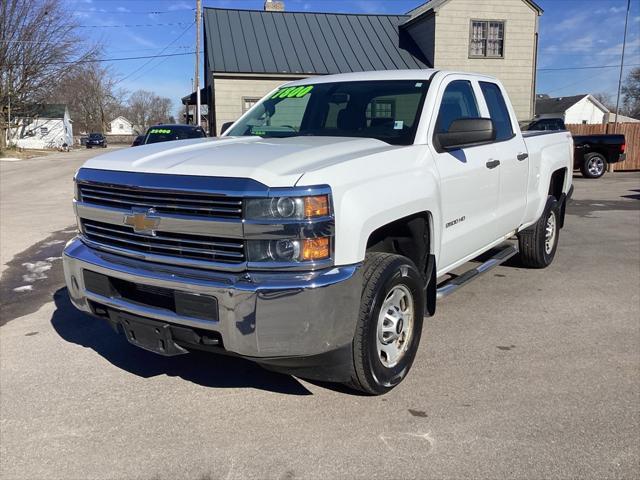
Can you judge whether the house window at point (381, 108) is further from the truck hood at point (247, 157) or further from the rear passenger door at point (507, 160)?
the rear passenger door at point (507, 160)

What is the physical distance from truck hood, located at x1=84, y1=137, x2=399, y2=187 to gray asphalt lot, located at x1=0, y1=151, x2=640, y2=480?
143 cm

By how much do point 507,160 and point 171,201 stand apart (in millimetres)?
3224

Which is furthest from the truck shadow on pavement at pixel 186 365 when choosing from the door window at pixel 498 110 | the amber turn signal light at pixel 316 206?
the door window at pixel 498 110

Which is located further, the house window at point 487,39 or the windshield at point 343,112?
the house window at point 487,39

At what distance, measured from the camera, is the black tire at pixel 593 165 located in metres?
19.3

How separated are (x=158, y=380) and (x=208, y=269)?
4.27ft

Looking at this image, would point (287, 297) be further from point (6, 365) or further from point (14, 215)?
point (14, 215)

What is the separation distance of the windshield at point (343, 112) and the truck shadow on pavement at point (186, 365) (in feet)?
5.88

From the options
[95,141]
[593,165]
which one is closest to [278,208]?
[593,165]

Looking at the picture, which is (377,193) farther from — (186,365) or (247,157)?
(186,365)

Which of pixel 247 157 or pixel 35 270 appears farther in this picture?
pixel 35 270

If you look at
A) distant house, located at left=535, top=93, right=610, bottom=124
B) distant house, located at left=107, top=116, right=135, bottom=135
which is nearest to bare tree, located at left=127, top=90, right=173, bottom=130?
distant house, located at left=107, top=116, right=135, bottom=135

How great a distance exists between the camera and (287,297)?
2.76 metres

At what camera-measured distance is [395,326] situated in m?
3.57
